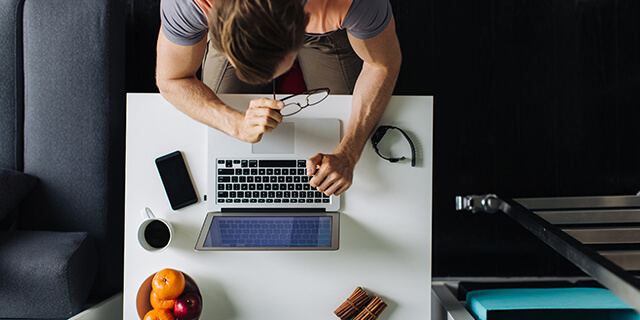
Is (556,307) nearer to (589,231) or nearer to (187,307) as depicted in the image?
(589,231)

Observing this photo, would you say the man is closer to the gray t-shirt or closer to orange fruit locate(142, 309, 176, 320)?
the gray t-shirt

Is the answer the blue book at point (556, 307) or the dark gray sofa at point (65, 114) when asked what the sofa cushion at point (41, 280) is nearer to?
the dark gray sofa at point (65, 114)

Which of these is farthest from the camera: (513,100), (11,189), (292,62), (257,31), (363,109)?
(513,100)

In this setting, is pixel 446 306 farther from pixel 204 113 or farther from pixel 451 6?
pixel 451 6

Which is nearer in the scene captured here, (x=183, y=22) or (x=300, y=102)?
(x=183, y=22)

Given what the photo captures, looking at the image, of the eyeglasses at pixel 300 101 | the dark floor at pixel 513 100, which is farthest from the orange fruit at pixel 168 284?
the dark floor at pixel 513 100

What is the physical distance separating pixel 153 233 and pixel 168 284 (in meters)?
0.20

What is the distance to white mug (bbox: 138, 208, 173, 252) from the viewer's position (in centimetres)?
106

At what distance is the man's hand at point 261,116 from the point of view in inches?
37.9

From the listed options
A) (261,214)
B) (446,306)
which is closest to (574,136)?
(446,306)

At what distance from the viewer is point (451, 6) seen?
5.30 feet

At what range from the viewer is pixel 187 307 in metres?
1.00

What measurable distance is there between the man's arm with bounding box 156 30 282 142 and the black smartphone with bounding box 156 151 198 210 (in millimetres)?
131

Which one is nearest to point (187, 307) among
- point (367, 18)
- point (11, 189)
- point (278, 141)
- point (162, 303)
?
point (162, 303)
